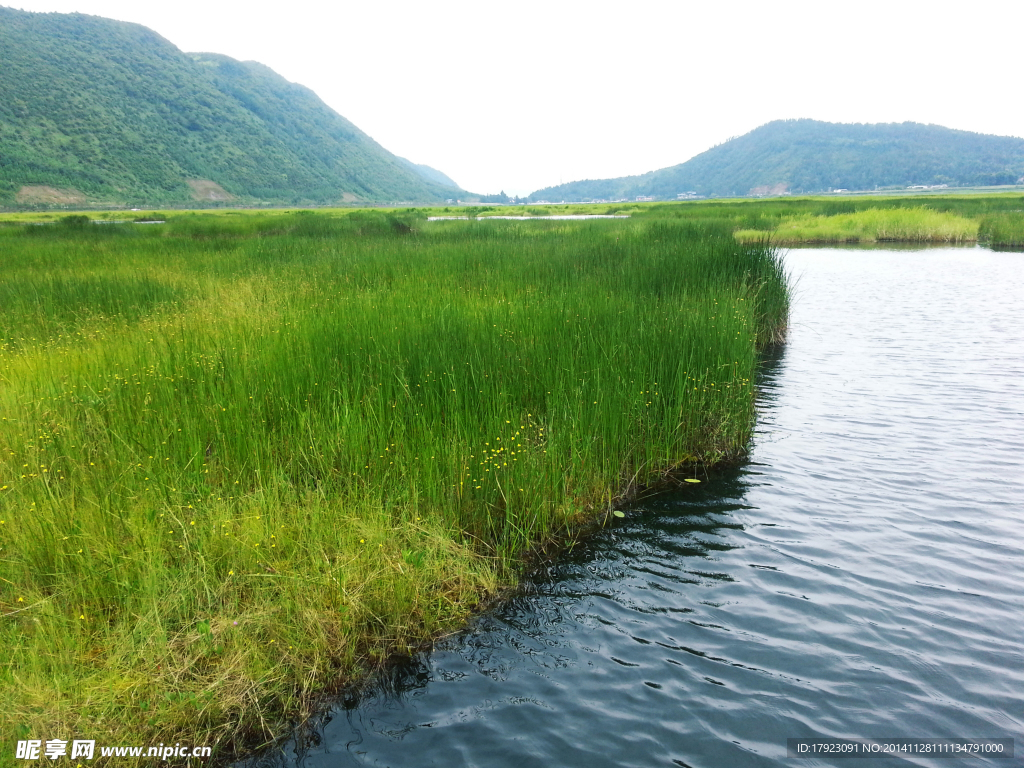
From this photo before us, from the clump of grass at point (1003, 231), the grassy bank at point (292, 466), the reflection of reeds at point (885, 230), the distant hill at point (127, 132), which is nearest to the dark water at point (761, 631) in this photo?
the grassy bank at point (292, 466)

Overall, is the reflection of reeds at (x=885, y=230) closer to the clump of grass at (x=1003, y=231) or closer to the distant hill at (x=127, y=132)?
the clump of grass at (x=1003, y=231)

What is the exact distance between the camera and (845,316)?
1602 centimetres

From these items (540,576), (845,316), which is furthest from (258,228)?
(540,576)

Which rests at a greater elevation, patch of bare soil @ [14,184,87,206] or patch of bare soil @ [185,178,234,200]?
patch of bare soil @ [185,178,234,200]

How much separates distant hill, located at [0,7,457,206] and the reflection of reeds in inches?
4068

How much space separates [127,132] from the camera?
124312 millimetres

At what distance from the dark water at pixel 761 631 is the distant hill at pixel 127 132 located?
4414 inches

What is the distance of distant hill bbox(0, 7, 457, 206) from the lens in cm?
10125

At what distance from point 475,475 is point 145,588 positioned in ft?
8.86

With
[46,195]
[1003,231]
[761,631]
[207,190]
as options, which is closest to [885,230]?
[1003,231]

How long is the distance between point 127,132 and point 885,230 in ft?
473

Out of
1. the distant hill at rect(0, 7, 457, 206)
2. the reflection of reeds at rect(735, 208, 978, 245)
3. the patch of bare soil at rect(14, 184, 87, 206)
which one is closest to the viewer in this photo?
the reflection of reeds at rect(735, 208, 978, 245)

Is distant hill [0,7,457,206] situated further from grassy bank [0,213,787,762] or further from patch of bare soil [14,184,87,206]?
grassy bank [0,213,787,762]

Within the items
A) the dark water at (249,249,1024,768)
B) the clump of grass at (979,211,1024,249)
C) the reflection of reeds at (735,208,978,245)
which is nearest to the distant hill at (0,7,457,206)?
the reflection of reeds at (735,208,978,245)
